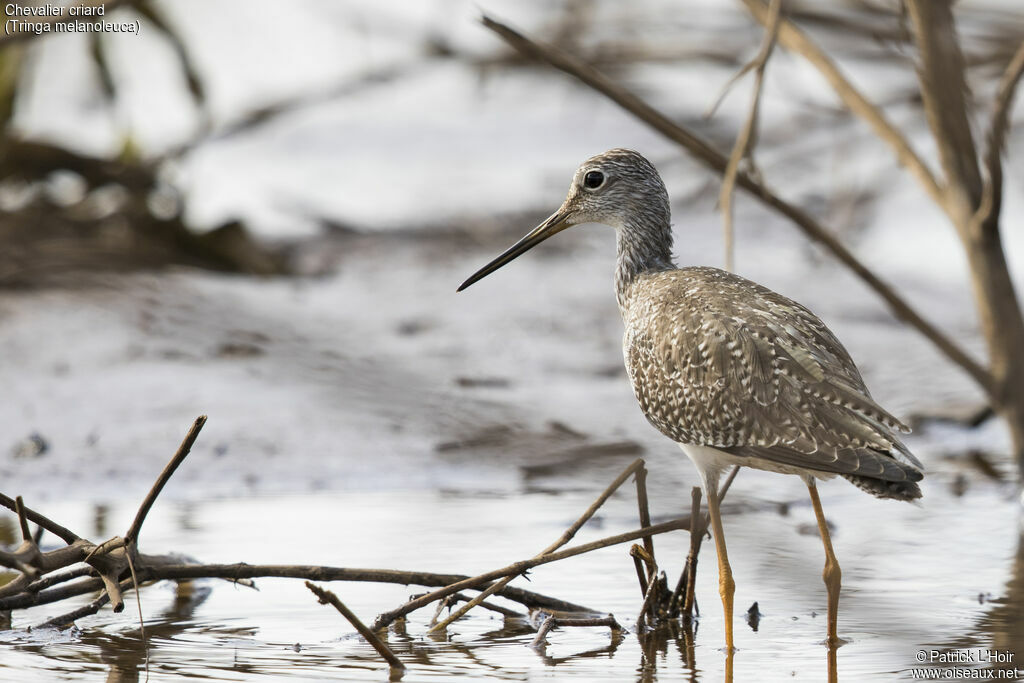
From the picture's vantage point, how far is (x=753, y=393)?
18.6 feet

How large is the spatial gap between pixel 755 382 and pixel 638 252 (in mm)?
1439

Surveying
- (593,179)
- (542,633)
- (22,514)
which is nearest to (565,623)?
(542,633)

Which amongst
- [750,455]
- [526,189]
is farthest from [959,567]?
[526,189]

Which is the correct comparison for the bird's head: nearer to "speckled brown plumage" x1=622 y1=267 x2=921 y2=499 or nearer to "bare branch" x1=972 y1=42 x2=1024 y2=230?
"speckled brown plumage" x1=622 y1=267 x2=921 y2=499

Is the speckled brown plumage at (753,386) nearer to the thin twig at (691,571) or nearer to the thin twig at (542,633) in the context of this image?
the thin twig at (691,571)

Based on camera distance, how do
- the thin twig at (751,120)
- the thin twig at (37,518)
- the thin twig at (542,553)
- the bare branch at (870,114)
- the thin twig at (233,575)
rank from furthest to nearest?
1. the bare branch at (870,114)
2. the thin twig at (751,120)
3. the thin twig at (542,553)
4. the thin twig at (233,575)
5. the thin twig at (37,518)

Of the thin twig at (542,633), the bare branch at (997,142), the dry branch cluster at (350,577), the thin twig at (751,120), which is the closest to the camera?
the dry branch cluster at (350,577)

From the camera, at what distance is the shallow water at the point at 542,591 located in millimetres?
5215

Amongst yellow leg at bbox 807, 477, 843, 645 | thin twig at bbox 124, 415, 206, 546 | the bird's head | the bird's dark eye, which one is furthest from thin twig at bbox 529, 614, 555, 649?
the bird's dark eye

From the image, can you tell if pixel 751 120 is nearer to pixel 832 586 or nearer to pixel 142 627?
pixel 832 586

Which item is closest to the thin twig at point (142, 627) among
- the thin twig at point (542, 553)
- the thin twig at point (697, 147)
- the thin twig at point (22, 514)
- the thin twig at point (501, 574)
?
the thin twig at point (22, 514)

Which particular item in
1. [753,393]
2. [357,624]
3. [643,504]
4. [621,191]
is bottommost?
[357,624]

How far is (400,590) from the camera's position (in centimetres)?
624

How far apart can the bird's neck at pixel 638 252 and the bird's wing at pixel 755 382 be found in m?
0.70
